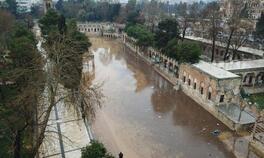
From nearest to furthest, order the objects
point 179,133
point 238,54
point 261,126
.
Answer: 1. point 261,126
2. point 179,133
3. point 238,54

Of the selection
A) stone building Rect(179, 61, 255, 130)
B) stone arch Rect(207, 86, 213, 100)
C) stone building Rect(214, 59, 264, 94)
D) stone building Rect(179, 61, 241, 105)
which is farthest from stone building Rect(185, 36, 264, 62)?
stone arch Rect(207, 86, 213, 100)

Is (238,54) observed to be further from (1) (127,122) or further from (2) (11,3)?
(2) (11,3)

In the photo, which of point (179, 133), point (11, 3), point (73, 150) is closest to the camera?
point (73, 150)

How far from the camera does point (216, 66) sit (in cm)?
2906

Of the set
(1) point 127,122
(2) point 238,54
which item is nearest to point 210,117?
(1) point 127,122

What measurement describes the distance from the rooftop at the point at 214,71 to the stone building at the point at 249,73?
2.01m

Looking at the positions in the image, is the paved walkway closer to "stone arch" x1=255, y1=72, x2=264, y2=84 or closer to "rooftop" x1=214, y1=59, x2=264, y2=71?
"rooftop" x1=214, y1=59, x2=264, y2=71

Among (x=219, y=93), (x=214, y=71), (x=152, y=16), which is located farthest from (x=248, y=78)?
(x=152, y=16)

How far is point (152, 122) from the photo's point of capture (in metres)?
23.0

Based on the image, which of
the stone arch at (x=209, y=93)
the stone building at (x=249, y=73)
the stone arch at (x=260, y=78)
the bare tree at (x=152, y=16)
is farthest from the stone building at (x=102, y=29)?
the stone arch at (x=209, y=93)

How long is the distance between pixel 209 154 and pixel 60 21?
32.4m

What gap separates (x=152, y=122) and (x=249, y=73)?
14.9 metres

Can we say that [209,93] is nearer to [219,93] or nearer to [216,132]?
[219,93]

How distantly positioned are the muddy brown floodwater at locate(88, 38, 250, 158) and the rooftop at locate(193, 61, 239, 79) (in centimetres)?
371
